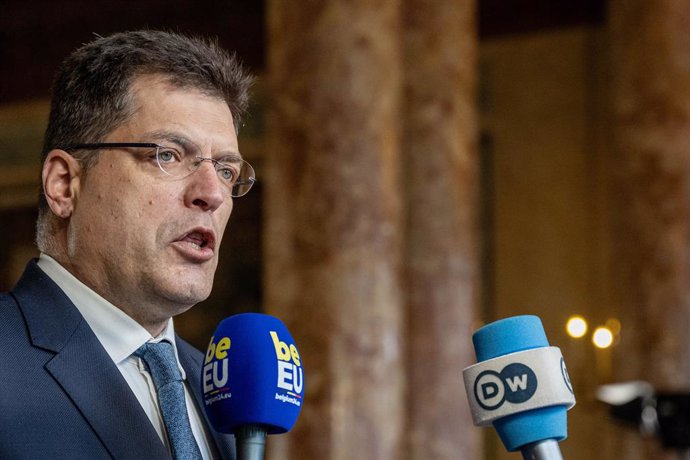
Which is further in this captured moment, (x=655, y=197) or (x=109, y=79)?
(x=655, y=197)

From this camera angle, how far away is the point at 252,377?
181 centimetres

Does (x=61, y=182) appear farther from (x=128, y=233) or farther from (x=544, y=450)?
(x=544, y=450)

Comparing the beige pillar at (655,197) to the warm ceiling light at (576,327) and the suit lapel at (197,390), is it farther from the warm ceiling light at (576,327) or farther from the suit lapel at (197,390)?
the suit lapel at (197,390)

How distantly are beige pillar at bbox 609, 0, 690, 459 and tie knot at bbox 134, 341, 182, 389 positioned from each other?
190 inches

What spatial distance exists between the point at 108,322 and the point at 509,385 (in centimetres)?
72

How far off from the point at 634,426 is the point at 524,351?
4.06 meters

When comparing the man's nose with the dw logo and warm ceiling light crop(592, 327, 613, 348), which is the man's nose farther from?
warm ceiling light crop(592, 327, 613, 348)

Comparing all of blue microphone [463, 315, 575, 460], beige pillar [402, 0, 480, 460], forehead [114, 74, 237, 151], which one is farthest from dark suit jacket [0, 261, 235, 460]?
beige pillar [402, 0, 480, 460]

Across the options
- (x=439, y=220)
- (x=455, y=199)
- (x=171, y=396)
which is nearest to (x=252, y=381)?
(x=171, y=396)

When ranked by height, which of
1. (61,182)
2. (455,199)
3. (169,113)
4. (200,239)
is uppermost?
(455,199)

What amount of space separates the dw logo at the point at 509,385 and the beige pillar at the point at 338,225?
388cm

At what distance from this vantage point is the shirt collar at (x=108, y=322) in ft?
6.17

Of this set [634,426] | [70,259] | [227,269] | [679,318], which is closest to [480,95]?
[227,269]

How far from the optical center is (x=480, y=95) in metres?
11.0
